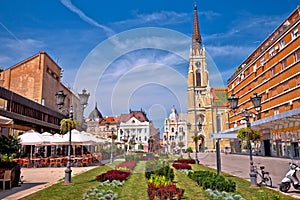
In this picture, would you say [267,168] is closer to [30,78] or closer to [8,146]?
[8,146]

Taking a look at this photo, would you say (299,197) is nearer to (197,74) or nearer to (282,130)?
(282,130)

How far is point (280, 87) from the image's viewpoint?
126 ft

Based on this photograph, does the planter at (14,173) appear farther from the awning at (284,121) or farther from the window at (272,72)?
the window at (272,72)

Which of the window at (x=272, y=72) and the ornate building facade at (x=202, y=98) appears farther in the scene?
the ornate building facade at (x=202, y=98)

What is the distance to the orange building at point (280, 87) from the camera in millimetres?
33406

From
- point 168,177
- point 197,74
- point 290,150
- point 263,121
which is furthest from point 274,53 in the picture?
point 197,74

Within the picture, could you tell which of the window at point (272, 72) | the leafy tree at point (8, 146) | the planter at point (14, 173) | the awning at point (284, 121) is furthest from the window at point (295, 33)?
the planter at point (14, 173)

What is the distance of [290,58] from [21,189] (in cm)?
3467

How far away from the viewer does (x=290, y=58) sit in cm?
3516

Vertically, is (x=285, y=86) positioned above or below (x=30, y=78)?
below

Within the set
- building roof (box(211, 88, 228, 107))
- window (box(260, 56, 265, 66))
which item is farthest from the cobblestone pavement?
building roof (box(211, 88, 228, 107))

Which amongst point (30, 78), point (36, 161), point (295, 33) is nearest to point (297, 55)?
point (295, 33)

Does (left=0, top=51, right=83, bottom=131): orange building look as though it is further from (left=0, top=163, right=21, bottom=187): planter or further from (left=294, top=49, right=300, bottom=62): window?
(left=0, top=163, right=21, bottom=187): planter

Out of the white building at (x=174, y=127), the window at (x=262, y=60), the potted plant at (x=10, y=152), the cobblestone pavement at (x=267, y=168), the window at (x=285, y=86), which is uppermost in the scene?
the window at (x=262, y=60)
